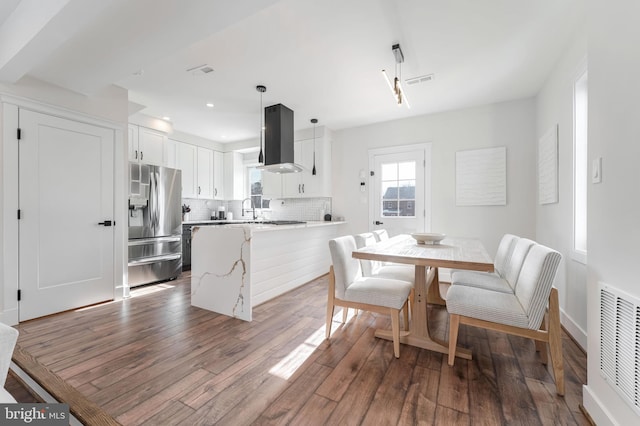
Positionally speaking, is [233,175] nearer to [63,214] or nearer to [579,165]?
[63,214]

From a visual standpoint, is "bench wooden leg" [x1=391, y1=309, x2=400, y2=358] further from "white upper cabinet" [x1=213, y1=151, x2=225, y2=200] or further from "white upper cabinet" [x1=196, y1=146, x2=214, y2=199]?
"white upper cabinet" [x1=213, y1=151, x2=225, y2=200]

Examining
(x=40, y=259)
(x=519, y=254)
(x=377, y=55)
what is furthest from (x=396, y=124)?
(x=40, y=259)

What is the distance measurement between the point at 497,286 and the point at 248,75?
10.4 ft

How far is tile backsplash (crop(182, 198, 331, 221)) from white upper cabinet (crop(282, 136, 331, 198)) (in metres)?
0.29

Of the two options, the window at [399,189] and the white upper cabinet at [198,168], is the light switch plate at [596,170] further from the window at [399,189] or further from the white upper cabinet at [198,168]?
the white upper cabinet at [198,168]

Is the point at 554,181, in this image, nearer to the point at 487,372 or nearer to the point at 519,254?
the point at 519,254

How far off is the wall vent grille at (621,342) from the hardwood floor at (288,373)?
1.24 ft

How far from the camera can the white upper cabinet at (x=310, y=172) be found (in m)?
4.71

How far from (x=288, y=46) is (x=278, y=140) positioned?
139 centimetres

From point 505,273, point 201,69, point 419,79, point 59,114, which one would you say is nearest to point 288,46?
point 201,69

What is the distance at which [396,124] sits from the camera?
14.3ft

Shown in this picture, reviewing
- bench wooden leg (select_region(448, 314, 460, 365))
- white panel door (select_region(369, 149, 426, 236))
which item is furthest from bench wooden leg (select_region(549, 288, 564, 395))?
white panel door (select_region(369, 149, 426, 236))

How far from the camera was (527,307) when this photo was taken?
1.62 meters

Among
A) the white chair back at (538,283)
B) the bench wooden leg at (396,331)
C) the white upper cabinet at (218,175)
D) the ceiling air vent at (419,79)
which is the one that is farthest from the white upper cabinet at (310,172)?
the white chair back at (538,283)
